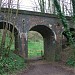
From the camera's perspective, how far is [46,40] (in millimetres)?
21938

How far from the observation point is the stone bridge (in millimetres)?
17300

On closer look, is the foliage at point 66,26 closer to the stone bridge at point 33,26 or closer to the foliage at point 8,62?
the stone bridge at point 33,26

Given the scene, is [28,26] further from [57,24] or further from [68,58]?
[68,58]

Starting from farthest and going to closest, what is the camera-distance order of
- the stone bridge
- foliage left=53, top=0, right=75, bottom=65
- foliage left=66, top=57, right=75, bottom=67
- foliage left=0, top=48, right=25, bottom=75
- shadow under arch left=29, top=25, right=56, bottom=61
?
shadow under arch left=29, top=25, right=56, bottom=61, foliage left=53, top=0, right=75, bottom=65, foliage left=66, top=57, right=75, bottom=67, the stone bridge, foliage left=0, top=48, right=25, bottom=75

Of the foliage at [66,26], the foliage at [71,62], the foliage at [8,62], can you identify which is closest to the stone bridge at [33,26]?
the foliage at [66,26]

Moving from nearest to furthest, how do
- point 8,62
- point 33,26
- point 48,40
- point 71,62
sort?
point 8,62 → point 71,62 → point 33,26 → point 48,40

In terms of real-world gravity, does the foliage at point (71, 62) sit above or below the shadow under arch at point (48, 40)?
below

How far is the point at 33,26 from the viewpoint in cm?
1906

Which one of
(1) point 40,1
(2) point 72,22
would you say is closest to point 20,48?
(2) point 72,22

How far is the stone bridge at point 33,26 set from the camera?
17.3 m

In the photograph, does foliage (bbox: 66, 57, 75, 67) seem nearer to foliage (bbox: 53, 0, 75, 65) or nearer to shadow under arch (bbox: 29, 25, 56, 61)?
foliage (bbox: 53, 0, 75, 65)

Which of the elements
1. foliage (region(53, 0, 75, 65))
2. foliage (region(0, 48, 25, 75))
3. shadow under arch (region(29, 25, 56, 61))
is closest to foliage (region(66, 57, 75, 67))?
foliage (region(53, 0, 75, 65))

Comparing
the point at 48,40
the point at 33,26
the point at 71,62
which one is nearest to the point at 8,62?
the point at 33,26

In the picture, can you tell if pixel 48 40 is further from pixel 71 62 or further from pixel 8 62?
pixel 8 62
